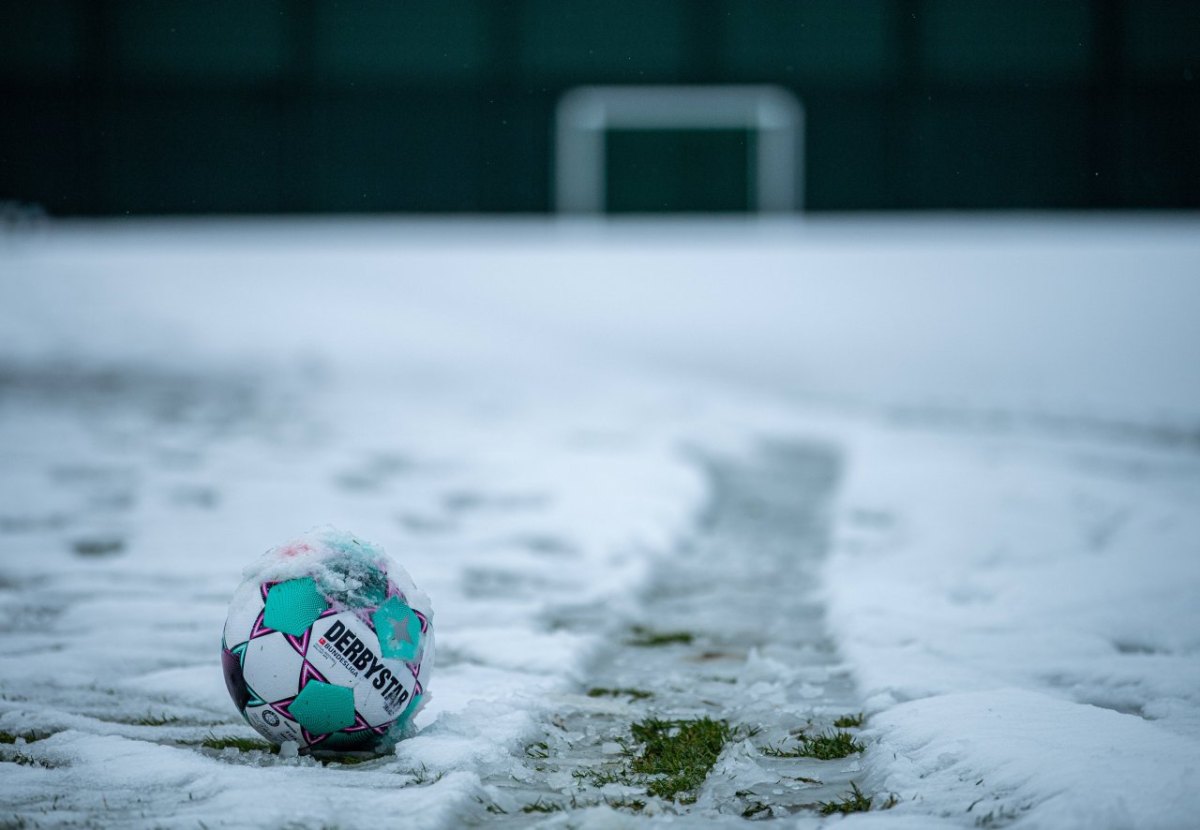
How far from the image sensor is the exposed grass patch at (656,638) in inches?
183

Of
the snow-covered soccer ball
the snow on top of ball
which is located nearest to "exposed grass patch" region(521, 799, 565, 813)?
the snow-covered soccer ball

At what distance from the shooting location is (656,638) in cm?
471

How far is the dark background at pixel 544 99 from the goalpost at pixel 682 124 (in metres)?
0.23

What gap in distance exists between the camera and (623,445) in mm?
9305

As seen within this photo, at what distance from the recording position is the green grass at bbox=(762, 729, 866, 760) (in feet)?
11.0

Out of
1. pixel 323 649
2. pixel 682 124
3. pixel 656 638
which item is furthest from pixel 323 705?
pixel 682 124

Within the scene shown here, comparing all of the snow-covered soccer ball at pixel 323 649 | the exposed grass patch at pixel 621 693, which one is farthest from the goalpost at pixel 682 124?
the snow-covered soccer ball at pixel 323 649

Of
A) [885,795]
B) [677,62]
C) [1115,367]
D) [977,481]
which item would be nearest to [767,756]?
[885,795]

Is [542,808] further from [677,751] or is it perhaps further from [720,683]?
[720,683]

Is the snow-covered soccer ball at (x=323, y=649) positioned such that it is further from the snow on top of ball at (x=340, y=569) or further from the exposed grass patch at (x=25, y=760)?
the exposed grass patch at (x=25, y=760)

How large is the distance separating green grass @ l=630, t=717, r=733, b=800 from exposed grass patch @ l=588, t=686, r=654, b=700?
300mm

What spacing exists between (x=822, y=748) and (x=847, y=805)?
45 centimetres

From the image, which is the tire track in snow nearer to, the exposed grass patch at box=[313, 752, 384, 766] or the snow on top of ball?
the exposed grass patch at box=[313, 752, 384, 766]

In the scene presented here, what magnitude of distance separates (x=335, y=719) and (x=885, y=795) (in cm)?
142
